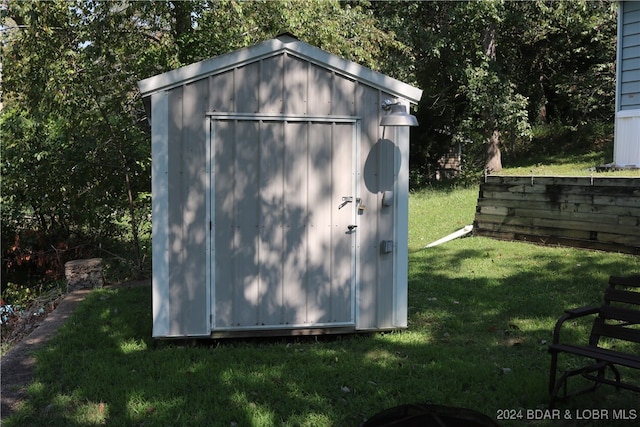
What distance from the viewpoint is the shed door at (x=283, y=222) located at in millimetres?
5691

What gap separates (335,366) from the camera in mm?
5035

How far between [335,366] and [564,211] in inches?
203

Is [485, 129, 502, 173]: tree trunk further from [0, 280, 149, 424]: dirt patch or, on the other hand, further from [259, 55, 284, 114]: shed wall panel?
[259, 55, 284, 114]: shed wall panel

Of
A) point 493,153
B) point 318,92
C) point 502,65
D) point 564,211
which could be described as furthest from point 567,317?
point 502,65

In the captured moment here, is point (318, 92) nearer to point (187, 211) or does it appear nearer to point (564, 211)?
point (187, 211)

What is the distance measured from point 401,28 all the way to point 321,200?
11804 millimetres

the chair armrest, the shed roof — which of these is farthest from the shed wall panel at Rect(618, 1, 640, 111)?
the chair armrest

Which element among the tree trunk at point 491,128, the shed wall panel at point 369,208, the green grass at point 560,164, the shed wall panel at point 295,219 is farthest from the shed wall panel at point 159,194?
the tree trunk at point 491,128

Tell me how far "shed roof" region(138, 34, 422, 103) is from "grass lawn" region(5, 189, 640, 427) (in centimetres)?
239

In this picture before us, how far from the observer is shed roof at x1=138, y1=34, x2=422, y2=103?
5.51 m

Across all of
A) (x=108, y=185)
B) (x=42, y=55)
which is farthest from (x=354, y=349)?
(x=42, y=55)

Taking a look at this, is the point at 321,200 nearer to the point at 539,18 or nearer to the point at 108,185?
the point at 108,185

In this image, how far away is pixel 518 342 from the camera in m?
5.52

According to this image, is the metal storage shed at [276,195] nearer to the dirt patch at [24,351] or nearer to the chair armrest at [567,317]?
the dirt patch at [24,351]
